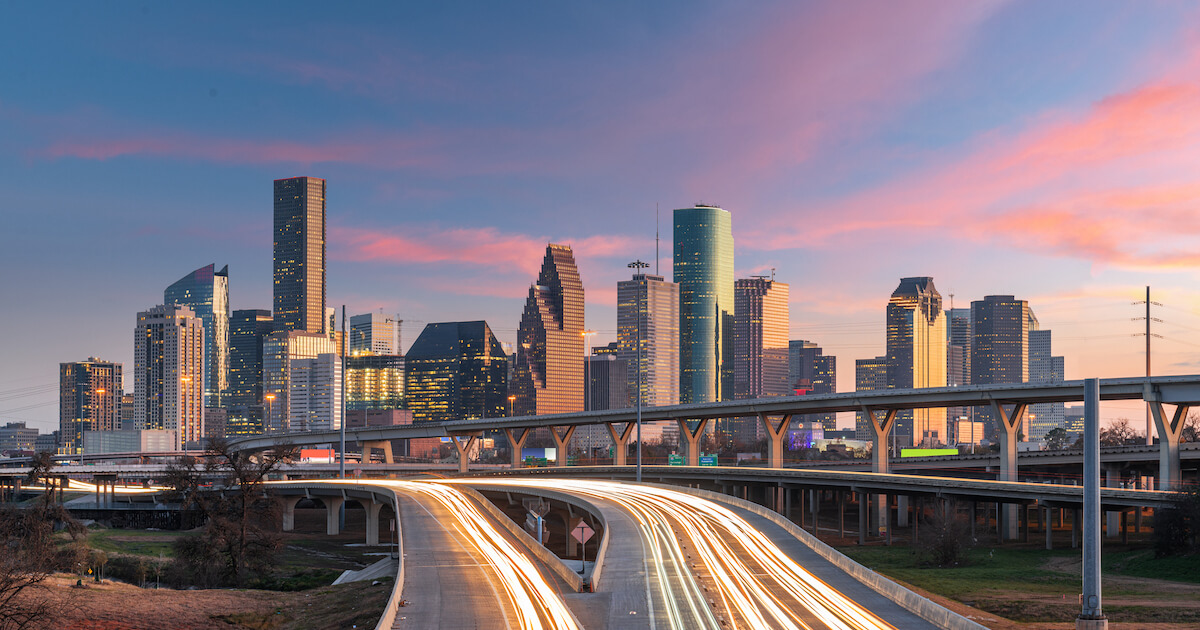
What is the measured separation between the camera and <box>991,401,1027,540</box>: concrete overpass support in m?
95.1

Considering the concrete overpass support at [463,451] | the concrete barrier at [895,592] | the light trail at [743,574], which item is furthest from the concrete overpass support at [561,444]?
the concrete barrier at [895,592]

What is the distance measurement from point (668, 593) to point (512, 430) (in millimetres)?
122159

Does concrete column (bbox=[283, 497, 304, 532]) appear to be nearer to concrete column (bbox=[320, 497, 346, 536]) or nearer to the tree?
concrete column (bbox=[320, 497, 346, 536])

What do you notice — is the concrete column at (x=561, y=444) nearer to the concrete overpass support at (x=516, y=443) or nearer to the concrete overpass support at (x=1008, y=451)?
the concrete overpass support at (x=516, y=443)

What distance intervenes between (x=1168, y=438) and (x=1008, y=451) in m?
13.3

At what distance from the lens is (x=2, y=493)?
157750 millimetres

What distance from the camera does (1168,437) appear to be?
86.2 m

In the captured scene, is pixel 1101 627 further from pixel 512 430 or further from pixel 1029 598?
pixel 512 430

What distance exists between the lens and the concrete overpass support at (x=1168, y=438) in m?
84.5

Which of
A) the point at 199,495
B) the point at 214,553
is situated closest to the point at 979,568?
the point at 214,553

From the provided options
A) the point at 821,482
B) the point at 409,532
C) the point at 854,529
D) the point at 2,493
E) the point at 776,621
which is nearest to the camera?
the point at 776,621

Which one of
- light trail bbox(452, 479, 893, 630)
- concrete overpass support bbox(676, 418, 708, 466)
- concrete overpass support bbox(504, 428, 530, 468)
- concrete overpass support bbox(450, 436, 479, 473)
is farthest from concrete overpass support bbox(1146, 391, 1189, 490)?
concrete overpass support bbox(450, 436, 479, 473)

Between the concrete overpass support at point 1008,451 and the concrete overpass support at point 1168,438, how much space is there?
11229 mm

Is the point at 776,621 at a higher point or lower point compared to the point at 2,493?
higher
